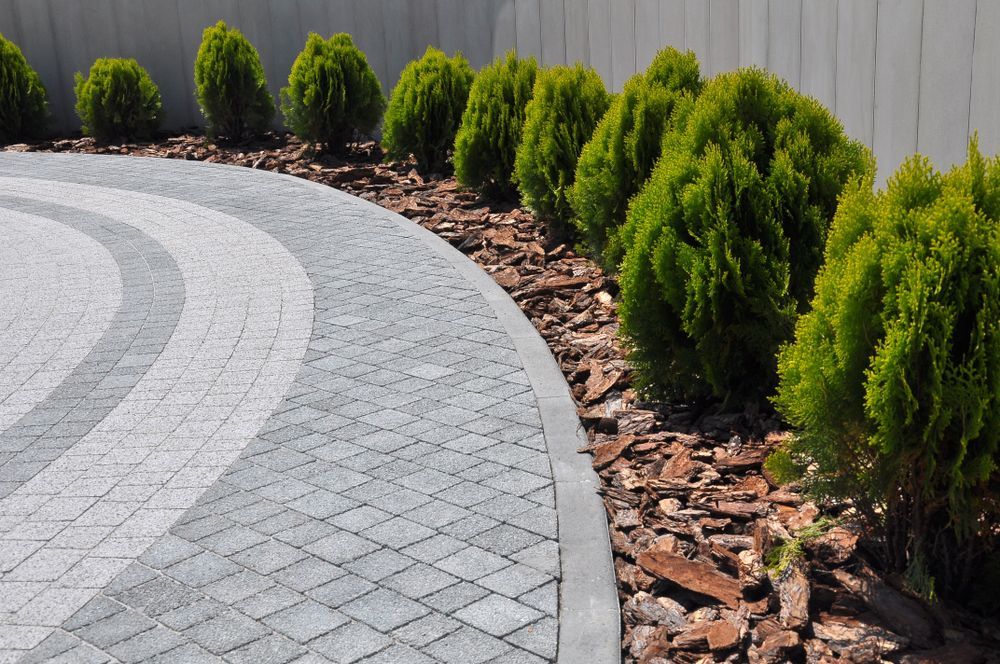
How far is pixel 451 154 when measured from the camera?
39.5 feet

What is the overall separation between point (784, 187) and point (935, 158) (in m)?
1.21

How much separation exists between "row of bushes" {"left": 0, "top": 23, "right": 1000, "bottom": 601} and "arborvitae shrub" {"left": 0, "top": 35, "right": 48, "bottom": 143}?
9107 millimetres

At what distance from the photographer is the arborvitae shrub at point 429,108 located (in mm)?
11641

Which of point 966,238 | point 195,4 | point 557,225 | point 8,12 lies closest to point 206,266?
point 557,225

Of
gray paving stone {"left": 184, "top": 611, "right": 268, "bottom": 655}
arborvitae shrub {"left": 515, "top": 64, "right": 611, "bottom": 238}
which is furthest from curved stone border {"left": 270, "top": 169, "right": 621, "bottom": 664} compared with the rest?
arborvitae shrub {"left": 515, "top": 64, "right": 611, "bottom": 238}

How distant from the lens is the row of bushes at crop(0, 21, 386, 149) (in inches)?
510

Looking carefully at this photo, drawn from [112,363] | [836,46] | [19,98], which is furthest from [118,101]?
[836,46]

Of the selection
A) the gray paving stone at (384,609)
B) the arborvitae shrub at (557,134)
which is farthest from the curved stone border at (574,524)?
the arborvitae shrub at (557,134)

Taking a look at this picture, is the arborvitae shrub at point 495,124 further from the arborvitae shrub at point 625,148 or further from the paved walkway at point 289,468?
the arborvitae shrub at point 625,148

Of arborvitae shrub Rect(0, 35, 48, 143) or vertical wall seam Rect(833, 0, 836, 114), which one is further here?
arborvitae shrub Rect(0, 35, 48, 143)

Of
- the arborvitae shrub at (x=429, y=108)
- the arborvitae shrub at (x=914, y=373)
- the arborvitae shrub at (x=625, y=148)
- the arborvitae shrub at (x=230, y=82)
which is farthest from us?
the arborvitae shrub at (x=230, y=82)

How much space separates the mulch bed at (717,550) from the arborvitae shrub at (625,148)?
0.62m

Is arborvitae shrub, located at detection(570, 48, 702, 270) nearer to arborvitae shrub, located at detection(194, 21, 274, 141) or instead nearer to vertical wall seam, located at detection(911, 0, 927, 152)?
vertical wall seam, located at detection(911, 0, 927, 152)

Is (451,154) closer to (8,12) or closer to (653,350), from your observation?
(653,350)
